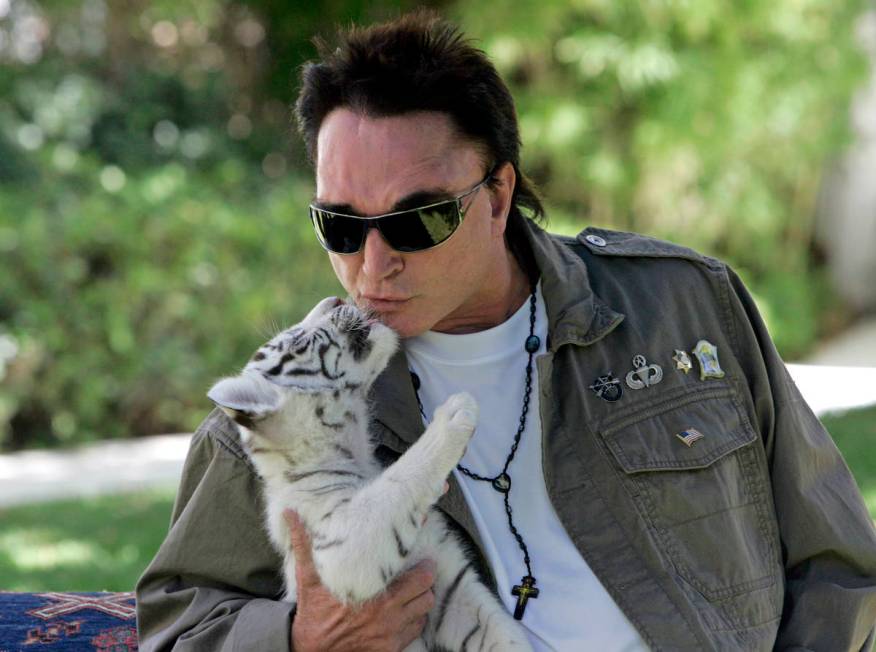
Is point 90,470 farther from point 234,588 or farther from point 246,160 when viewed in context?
point 234,588

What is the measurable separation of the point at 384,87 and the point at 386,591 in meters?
1.15

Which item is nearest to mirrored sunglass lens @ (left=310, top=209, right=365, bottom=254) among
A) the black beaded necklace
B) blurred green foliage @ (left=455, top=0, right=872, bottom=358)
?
the black beaded necklace

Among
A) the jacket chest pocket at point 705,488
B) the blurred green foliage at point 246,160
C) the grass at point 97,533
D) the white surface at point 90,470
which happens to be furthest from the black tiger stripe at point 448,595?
the blurred green foliage at point 246,160

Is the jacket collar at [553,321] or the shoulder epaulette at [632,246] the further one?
the shoulder epaulette at [632,246]

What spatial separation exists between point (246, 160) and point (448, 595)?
9.44 m

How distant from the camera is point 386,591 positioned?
2307 millimetres

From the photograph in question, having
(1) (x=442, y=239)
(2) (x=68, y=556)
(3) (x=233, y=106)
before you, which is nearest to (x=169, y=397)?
(2) (x=68, y=556)

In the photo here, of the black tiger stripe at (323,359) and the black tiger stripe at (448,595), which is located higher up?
the black tiger stripe at (323,359)

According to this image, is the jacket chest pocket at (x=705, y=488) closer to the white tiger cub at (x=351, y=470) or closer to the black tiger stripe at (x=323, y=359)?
the white tiger cub at (x=351, y=470)

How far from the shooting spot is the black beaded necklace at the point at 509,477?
246 cm

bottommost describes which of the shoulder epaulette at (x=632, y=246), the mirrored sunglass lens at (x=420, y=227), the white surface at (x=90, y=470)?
the white surface at (x=90, y=470)

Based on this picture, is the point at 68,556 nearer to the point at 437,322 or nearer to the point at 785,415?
the point at 437,322

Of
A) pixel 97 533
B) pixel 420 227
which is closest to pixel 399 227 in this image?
pixel 420 227

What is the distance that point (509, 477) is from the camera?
8.54ft
